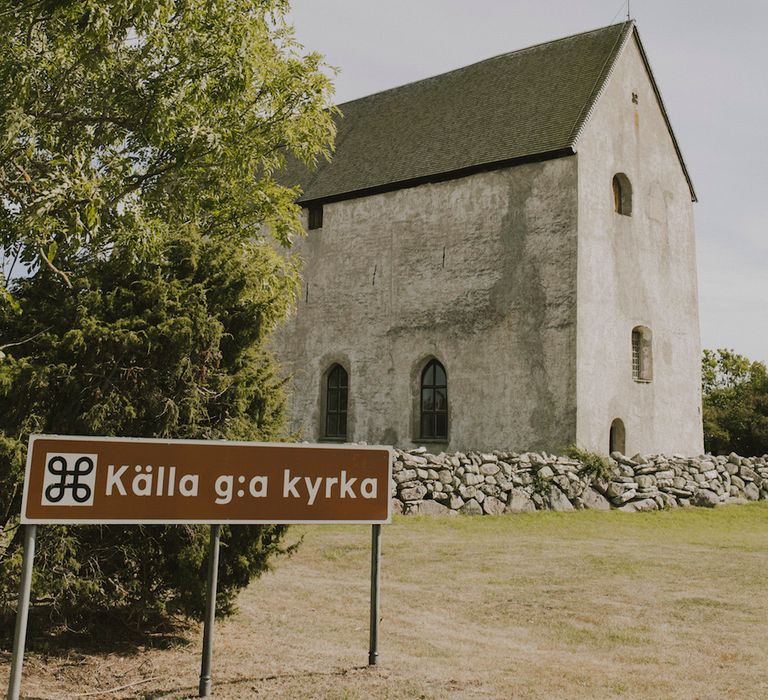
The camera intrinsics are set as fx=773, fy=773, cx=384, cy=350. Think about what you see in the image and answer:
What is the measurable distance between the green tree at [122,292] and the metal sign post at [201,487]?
1.16 metres

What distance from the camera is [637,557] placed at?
39.0ft

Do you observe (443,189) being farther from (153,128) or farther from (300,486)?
(300,486)

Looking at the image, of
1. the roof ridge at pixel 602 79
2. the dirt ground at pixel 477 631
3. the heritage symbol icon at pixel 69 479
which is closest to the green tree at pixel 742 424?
the roof ridge at pixel 602 79

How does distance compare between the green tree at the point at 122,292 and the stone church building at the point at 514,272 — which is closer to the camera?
the green tree at the point at 122,292

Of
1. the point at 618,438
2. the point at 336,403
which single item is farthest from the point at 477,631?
the point at 336,403

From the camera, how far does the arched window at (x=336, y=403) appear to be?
25.4 metres

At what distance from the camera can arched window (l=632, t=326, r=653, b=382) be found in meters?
23.2

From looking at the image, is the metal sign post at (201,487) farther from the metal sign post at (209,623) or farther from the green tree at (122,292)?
the green tree at (122,292)

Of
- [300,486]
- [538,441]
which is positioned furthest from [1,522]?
[538,441]

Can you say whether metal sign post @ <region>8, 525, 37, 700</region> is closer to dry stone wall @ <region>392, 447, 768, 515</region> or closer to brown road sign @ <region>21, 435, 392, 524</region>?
brown road sign @ <region>21, 435, 392, 524</region>

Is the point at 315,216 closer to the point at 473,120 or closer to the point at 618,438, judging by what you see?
the point at 473,120

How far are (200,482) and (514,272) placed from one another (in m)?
17.7

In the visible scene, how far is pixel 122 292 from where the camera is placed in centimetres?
634

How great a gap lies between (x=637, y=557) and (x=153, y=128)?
9.20 meters
